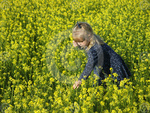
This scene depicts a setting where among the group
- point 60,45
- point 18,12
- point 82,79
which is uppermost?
point 18,12

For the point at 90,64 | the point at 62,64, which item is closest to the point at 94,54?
the point at 90,64

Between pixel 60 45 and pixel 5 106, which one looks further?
pixel 60 45

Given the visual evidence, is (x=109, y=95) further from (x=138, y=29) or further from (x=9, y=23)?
(x=9, y=23)

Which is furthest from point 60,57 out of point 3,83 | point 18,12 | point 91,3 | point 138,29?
point 91,3

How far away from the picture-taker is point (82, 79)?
3379mm

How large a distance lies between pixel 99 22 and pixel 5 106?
5216 millimetres

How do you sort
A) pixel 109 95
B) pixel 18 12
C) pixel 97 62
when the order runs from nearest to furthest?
pixel 109 95, pixel 97 62, pixel 18 12

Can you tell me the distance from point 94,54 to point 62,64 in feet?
4.53

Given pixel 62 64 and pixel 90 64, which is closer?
pixel 90 64

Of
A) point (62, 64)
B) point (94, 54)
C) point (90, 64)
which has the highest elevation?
point (94, 54)

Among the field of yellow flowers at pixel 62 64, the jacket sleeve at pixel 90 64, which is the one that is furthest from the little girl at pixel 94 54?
the field of yellow flowers at pixel 62 64

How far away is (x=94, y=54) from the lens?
12.0ft

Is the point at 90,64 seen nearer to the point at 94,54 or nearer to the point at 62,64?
the point at 94,54

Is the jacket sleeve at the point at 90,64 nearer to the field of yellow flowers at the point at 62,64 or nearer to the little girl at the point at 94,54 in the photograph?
the little girl at the point at 94,54
